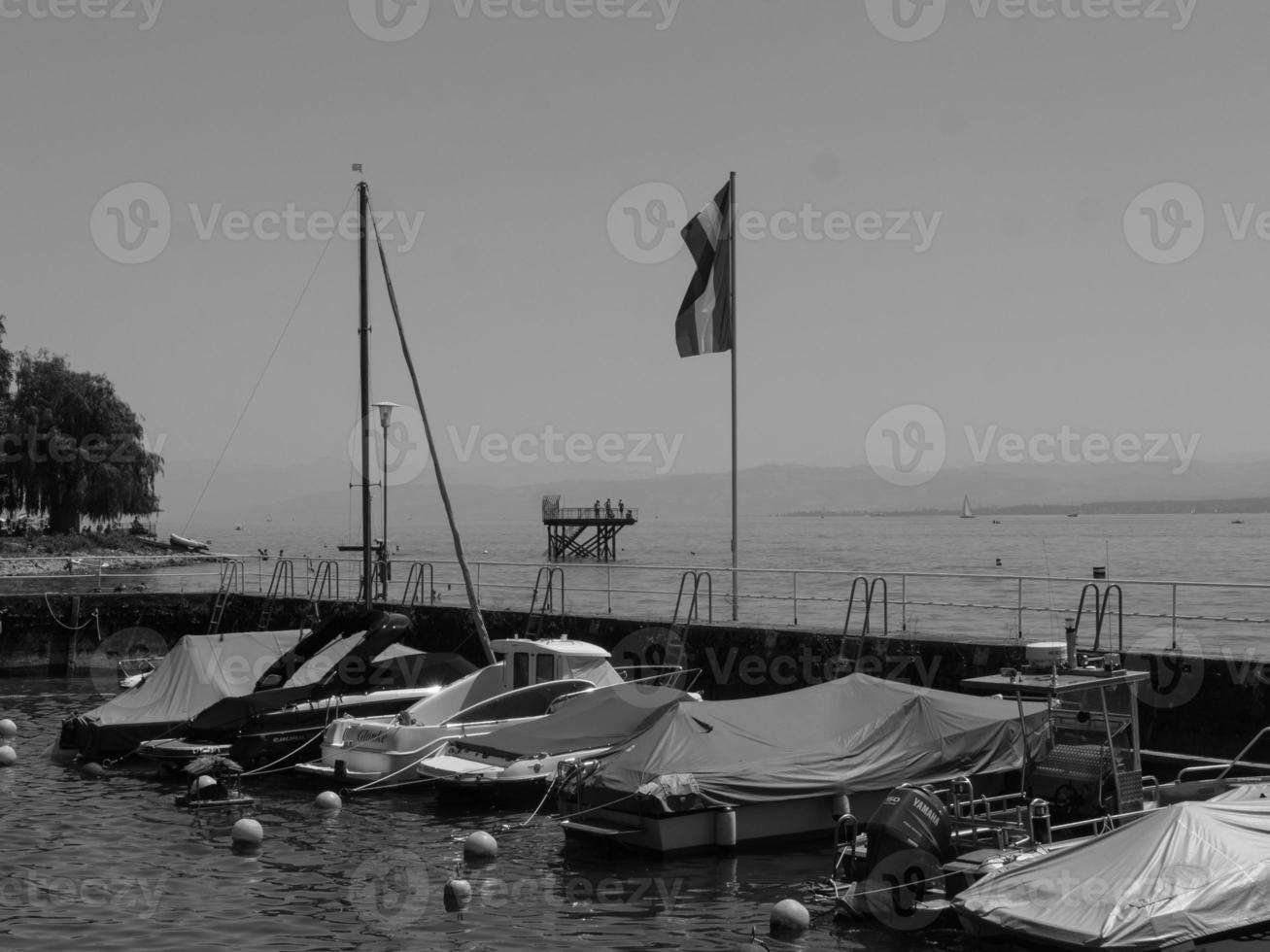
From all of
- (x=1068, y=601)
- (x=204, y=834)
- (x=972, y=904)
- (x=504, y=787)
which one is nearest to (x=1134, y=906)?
(x=972, y=904)

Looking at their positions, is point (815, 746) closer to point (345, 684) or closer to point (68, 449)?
point (345, 684)

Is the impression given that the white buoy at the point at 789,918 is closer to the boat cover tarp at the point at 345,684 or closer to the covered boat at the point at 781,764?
the covered boat at the point at 781,764

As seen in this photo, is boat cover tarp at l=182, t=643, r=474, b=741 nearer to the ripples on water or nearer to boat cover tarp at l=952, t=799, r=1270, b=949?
the ripples on water

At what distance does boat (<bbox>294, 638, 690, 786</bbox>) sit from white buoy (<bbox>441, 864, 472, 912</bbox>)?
591 cm

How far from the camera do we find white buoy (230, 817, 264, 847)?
1784 cm

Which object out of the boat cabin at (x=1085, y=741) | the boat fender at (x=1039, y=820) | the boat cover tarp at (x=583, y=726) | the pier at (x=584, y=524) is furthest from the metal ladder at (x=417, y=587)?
the pier at (x=584, y=524)

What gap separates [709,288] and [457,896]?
17.6m

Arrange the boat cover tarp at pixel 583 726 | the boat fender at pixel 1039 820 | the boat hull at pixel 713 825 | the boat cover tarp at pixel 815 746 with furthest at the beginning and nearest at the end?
the boat cover tarp at pixel 583 726 < the boat cover tarp at pixel 815 746 < the boat hull at pixel 713 825 < the boat fender at pixel 1039 820

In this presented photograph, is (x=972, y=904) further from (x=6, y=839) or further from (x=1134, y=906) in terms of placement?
(x=6, y=839)

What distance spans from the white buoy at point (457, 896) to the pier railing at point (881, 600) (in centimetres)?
1015

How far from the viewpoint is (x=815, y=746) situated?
1816 centimetres

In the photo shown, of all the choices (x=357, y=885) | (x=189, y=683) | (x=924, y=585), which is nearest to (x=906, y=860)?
(x=357, y=885)

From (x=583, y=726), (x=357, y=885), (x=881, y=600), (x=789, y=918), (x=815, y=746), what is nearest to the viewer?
(x=789, y=918)

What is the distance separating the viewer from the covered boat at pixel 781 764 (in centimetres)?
1703
